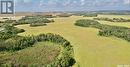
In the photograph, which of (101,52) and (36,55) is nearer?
(36,55)

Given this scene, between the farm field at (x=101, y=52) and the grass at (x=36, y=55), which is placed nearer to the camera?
the farm field at (x=101, y=52)

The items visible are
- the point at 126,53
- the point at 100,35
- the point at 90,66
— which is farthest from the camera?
the point at 100,35

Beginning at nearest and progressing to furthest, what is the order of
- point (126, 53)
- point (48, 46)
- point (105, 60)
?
point (105, 60) < point (126, 53) < point (48, 46)

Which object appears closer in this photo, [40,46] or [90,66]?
[90,66]

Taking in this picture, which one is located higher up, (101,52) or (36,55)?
(101,52)

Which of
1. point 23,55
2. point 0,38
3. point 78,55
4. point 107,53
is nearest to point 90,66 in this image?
point 78,55

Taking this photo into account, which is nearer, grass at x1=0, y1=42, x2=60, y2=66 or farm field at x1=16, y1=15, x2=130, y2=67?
farm field at x1=16, y1=15, x2=130, y2=67

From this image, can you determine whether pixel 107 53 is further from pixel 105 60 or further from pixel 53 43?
pixel 53 43
